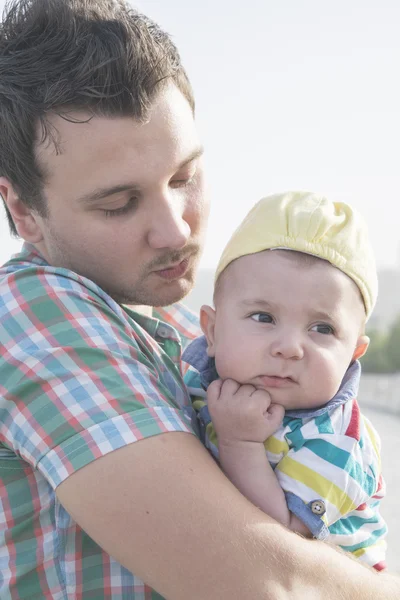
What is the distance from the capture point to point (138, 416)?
58.1 inches

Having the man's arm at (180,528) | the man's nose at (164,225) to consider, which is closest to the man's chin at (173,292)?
the man's nose at (164,225)

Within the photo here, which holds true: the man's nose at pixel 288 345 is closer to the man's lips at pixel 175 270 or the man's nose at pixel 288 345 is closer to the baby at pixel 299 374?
the baby at pixel 299 374

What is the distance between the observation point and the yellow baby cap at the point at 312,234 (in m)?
1.78

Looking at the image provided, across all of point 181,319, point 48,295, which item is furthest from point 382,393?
point 48,295

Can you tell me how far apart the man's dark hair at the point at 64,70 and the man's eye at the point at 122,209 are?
0.64 ft

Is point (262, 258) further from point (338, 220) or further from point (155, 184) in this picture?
point (155, 184)

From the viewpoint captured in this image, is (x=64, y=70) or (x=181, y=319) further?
(x=181, y=319)

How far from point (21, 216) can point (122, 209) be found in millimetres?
358

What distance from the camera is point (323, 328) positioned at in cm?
177

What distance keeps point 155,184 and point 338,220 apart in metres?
0.45

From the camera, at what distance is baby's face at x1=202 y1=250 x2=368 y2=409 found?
172cm

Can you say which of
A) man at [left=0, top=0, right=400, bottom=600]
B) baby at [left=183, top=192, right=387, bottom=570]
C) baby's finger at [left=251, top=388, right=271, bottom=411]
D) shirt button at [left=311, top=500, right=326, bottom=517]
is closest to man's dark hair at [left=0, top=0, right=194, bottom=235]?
man at [left=0, top=0, right=400, bottom=600]

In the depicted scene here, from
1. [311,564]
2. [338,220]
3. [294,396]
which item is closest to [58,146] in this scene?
[338,220]

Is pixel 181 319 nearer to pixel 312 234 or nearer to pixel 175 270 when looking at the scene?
pixel 175 270
